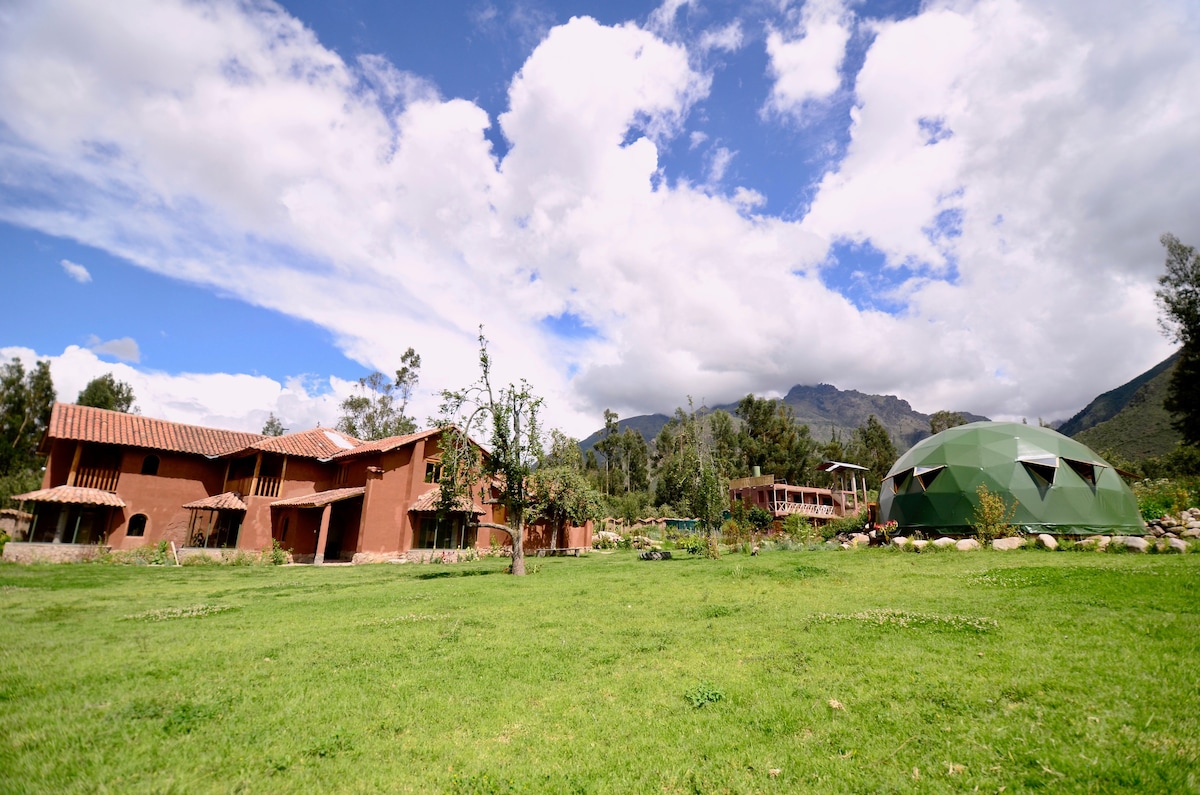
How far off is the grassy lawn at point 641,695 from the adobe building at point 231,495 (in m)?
18.8

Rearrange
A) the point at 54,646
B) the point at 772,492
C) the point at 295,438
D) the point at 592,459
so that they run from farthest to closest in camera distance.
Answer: the point at 592,459
the point at 772,492
the point at 295,438
the point at 54,646

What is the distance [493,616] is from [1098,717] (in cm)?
980

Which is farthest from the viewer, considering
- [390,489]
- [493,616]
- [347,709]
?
[390,489]

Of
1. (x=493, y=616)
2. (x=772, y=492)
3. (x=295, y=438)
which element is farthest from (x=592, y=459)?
(x=493, y=616)

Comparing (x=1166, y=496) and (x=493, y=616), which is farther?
(x=1166, y=496)

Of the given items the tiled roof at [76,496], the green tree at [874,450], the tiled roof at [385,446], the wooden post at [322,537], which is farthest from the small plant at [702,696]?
the green tree at [874,450]

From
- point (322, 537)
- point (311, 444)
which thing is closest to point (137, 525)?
point (311, 444)

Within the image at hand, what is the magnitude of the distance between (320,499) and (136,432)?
1223cm

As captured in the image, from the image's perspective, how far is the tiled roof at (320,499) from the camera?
96.1 feet

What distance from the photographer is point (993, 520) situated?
64.3ft

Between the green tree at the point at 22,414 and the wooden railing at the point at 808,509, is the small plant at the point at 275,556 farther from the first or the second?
the wooden railing at the point at 808,509

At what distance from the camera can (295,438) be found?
1377 inches

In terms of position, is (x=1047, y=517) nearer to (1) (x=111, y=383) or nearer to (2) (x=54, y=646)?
(2) (x=54, y=646)

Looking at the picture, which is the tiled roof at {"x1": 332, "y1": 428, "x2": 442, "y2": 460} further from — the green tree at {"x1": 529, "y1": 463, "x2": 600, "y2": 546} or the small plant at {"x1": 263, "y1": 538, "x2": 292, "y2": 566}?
the green tree at {"x1": 529, "y1": 463, "x2": 600, "y2": 546}
